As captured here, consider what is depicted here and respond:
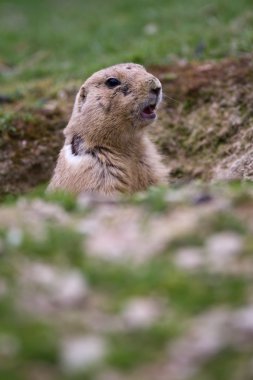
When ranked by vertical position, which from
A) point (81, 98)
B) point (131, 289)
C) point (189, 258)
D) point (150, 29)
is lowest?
point (131, 289)

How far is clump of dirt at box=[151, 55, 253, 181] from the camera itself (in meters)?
12.2

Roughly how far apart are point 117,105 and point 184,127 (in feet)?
9.45

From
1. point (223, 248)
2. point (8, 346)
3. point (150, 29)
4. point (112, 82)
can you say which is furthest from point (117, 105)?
point (150, 29)

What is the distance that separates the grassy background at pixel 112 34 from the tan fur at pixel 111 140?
393 centimetres

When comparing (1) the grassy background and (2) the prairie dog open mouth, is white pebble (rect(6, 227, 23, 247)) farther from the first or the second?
(1) the grassy background

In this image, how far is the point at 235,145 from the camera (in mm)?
11977

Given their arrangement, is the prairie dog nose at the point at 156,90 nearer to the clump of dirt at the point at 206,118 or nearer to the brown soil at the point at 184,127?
the clump of dirt at the point at 206,118

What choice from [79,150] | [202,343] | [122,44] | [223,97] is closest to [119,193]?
[79,150]

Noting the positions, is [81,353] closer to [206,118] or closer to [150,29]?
[206,118]

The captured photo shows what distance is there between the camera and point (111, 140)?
33.8 ft

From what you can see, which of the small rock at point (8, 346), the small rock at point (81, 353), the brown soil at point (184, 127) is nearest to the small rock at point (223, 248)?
the small rock at point (81, 353)

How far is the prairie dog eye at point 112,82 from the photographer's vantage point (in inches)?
404

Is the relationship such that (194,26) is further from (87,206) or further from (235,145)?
(87,206)

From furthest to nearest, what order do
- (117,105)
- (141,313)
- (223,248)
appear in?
(117,105), (223,248), (141,313)
